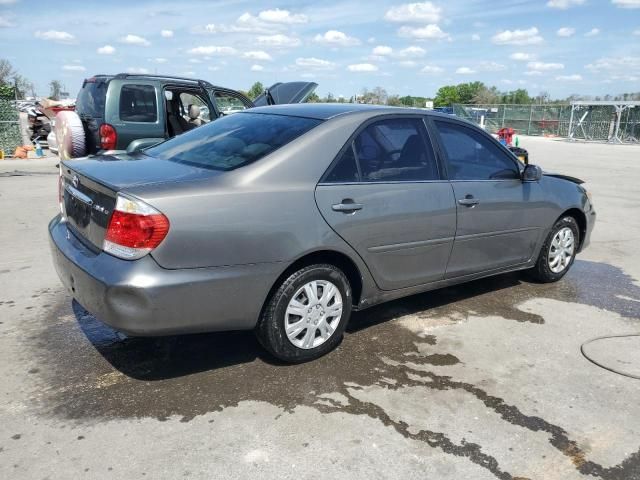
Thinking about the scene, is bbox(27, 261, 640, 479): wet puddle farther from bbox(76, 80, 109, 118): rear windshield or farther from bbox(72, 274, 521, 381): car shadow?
bbox(76, 80, 109, 118): rear windshield

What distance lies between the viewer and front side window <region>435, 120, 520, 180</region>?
421 centimetres

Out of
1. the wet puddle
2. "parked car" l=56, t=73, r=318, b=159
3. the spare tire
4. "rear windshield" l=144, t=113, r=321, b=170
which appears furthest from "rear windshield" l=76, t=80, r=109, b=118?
the wet puddle

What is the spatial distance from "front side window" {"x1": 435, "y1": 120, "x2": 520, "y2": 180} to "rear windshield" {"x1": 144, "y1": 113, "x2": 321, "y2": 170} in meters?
1.18

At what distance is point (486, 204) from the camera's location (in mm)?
4336

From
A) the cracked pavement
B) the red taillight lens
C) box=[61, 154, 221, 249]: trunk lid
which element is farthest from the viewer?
box=[61, 154, 221, 249]: trunk lid

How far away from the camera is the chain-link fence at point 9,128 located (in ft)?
55.0

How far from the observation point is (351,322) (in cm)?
429

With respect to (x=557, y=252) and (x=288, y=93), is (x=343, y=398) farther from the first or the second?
(x=288, y=93)

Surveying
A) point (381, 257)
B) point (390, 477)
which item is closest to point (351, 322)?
point (381, 257)

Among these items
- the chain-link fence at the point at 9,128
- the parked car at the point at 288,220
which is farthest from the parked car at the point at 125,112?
the chain-link fence at the point at 9,128

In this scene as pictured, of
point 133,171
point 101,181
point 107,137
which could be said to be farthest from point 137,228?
point 107,137

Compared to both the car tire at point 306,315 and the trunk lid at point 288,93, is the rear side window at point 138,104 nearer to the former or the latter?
the trunk lid at point 288,93

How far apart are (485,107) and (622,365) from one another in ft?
140

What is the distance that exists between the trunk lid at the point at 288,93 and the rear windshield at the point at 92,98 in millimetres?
2614
